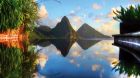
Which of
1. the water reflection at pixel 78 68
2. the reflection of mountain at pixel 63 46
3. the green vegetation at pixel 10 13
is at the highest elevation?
the green vegetation at pixel 10 13

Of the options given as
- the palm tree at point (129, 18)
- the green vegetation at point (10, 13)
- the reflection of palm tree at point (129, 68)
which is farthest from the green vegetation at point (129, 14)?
the reflection of palm tree at point (129, 68)

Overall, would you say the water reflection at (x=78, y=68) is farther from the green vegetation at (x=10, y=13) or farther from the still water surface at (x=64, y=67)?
the green vegetation at (x=10, y=13)

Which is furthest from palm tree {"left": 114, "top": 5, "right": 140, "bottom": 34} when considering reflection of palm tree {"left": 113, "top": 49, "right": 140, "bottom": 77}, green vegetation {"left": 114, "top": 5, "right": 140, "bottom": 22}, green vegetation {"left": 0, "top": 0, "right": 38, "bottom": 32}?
reflection of palm tree {"left": 113, "top": 49, "right": 140, "bottom": 77}

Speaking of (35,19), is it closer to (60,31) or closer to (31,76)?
(31,76)

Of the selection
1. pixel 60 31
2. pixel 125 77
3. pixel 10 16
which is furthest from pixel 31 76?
pixel 60 31

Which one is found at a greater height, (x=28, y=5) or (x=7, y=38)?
(x=28, y=5)

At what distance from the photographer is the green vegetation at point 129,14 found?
23183 mm

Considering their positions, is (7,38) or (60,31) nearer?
(7,38)

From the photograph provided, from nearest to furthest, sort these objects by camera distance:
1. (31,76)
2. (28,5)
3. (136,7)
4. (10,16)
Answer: (31,76) → (136,7) → (10,16) → (28,5)

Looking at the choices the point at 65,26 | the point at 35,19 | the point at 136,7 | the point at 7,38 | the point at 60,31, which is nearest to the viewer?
the point at 136,7

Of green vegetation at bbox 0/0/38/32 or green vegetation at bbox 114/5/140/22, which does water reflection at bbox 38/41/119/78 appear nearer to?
green vegetation at bbox 114/5/140/22

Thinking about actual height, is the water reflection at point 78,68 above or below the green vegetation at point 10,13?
below

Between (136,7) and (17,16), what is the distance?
9744 millimetres

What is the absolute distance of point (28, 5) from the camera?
33750 millimetres
